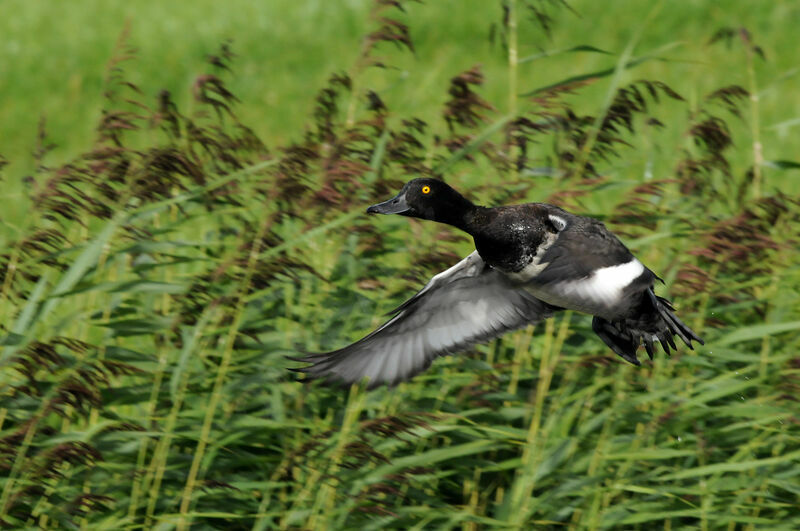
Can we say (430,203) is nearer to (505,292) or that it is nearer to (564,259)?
(564,259)

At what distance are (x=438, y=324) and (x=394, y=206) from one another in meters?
0.67

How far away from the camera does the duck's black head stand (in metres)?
4.30

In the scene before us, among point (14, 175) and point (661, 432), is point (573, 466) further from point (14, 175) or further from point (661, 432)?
point (14, 175)

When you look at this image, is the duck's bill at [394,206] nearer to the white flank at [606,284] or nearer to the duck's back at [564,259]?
the duck's back at [564,259]

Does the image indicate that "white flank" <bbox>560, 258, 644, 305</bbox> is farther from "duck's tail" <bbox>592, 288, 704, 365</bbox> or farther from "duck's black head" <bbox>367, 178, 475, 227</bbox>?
"duck's black head" <bbox>367, 178, 475, 227</bbox>

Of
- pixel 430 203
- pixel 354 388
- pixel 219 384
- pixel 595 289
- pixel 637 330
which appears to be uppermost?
pixel 430 203

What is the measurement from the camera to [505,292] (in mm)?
4910

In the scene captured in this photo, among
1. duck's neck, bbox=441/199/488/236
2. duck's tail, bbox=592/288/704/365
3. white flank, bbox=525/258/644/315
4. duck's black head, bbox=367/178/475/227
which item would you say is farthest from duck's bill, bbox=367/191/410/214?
duck's tail, bbox=592/288/704/365

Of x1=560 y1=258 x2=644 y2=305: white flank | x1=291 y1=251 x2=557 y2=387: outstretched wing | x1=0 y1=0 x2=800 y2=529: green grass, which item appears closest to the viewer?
x1=560 y1=258 x2=644 y2=305: white flank

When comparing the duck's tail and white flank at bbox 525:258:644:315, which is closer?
white flank at bbox 525:258:644:315

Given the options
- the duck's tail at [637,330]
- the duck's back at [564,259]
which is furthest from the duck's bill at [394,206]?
the duck's tail at [637,330]

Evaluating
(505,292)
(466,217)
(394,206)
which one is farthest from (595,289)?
(505,292)

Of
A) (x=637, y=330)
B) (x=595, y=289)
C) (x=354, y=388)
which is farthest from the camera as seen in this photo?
(x=637, y=330)

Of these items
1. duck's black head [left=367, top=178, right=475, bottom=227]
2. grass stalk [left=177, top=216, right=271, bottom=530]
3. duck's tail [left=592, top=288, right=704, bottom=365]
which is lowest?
grass stalk [left=177, top=216, right=271, bottom=530]
